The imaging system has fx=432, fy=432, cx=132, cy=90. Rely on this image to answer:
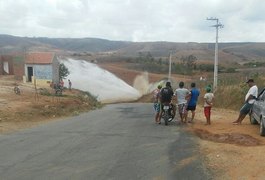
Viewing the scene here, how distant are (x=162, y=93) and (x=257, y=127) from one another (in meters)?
4.09

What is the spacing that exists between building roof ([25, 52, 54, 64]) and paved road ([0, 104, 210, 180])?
47.5 m

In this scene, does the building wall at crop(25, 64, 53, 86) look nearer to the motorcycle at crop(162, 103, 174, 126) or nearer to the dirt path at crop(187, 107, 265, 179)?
the motorcycle at crop(162, 103, 174, 126)

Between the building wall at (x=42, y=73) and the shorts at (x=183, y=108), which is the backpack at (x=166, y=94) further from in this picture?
the building wall at (x=42, y=73)

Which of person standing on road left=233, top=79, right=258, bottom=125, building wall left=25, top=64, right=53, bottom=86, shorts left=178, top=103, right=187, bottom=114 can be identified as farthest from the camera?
building wall left=25, top=64, right=53, bottom=86

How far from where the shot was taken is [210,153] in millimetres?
10430

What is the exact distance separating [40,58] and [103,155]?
179 ft

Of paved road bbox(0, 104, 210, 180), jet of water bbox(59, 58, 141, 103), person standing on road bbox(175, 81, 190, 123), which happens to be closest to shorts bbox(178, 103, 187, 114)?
person standing on road bbox(175, 81, 190, 123)

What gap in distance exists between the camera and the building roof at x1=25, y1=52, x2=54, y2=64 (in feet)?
203

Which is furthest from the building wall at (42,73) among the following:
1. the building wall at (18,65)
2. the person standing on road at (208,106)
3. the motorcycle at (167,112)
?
the person standing on road at (208,106)

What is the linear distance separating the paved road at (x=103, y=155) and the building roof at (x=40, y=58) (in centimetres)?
4748

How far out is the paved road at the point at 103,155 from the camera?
340 inches

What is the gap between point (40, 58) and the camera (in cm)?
6325

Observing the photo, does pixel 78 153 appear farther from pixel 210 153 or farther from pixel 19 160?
pixel 210 153

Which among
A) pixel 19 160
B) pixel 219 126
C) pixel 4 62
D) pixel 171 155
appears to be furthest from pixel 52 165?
pixel 4 62
